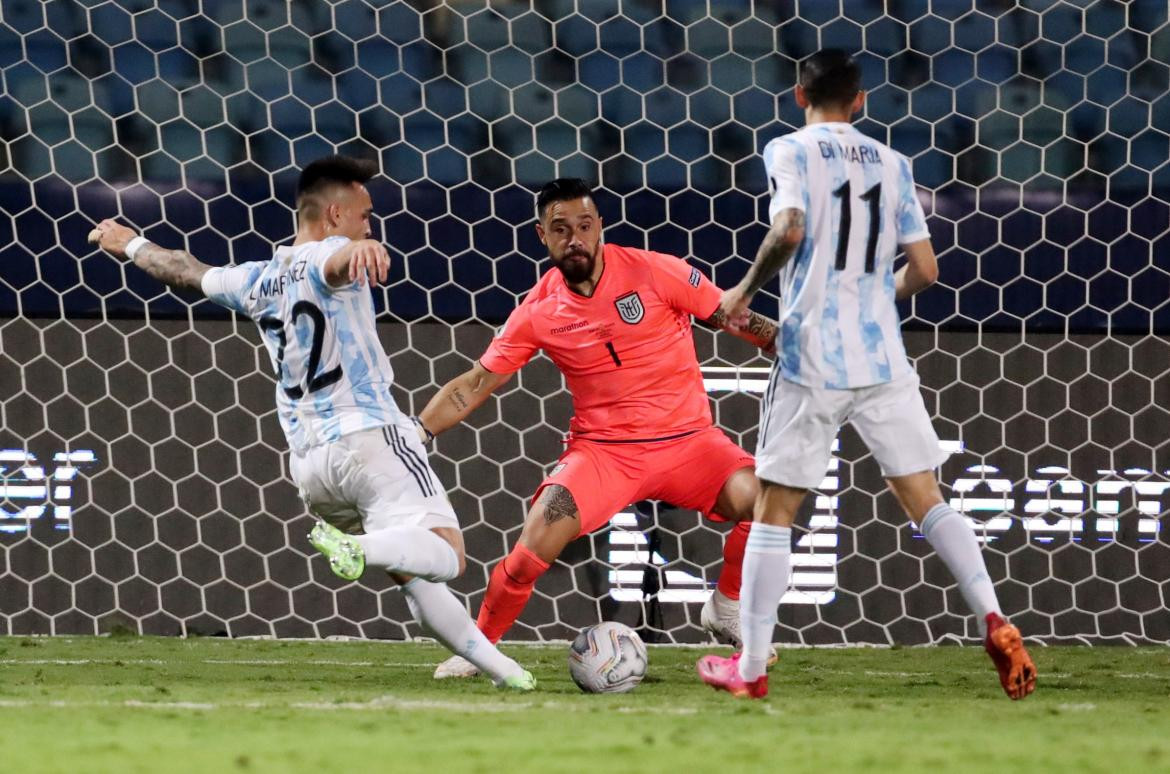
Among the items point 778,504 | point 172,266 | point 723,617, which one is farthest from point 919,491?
point 172,266

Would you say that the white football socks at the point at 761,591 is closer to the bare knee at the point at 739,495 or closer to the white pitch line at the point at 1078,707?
the white pitch line at the point at 1078,707

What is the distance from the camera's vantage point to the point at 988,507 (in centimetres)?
497

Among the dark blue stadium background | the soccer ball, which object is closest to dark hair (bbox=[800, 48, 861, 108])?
the soccer ball

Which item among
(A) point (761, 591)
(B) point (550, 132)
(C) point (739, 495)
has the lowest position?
(A) point (761, 591)

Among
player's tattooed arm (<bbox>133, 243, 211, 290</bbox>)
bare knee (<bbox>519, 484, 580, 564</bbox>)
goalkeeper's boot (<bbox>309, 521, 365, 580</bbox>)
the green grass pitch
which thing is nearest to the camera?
the green grass pitch

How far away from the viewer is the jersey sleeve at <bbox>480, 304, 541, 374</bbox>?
14.0 feet

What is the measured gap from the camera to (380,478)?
3.47m

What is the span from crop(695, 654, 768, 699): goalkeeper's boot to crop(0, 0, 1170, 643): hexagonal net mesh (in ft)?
5.44

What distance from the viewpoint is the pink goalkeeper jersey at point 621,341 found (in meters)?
4.25

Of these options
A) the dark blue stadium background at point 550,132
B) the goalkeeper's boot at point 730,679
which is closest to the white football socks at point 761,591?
the goalkeeper's boot at point 730,679

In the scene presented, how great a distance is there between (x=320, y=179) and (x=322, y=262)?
0.94 ft

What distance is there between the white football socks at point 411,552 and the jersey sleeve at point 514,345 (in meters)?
0.93

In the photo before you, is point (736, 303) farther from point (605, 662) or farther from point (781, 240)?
point (605, 662)

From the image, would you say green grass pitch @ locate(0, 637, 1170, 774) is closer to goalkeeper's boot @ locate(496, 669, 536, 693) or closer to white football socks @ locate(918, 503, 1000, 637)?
goalkeeper's boot @ locate(496, 669, 536, 693)
